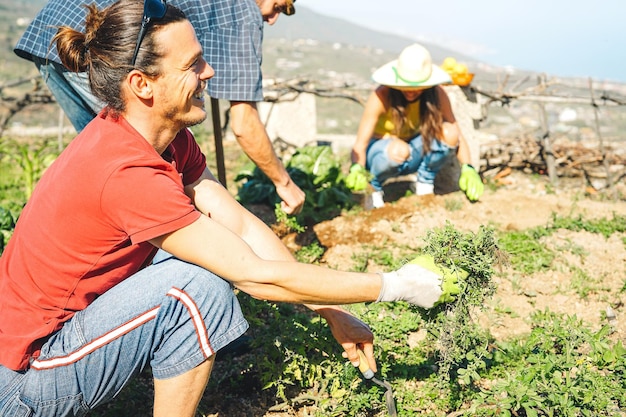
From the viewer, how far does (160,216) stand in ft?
5.35

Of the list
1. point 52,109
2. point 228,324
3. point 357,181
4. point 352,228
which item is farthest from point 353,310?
point 52,109

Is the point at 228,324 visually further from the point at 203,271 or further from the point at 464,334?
the point at 464,334

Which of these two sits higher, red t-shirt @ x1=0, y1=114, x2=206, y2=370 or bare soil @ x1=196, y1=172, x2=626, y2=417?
red t-shirt @ x1=0, y1=114, x2=206, y2=370

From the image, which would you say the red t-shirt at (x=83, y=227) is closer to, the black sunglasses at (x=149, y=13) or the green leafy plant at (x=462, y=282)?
the black sunglasses at (x=149, y=13)

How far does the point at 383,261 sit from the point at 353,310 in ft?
2.75

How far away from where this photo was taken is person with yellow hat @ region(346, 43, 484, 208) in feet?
14.4

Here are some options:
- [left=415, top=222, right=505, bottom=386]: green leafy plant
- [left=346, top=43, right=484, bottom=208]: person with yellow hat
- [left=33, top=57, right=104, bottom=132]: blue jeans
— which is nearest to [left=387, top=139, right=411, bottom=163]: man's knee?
[left=346, top=43, right=484, bottom=208]: person with yellow hat

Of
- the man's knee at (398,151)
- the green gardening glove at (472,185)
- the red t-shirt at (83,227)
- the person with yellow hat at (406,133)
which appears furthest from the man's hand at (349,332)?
the green gardening glove at (472,185)

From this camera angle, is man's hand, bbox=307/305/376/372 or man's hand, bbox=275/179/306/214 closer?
man's hand, bbox=307/305/376/372

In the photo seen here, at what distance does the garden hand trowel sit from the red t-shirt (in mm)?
795

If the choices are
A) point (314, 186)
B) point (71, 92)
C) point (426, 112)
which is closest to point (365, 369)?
point (71, 92)

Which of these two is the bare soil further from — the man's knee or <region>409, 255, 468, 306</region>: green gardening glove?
<region>409, 255, 468, 306</region>: green gardening glove

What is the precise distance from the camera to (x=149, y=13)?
1701 mm

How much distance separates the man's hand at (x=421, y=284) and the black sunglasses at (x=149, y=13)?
959 millimetres
